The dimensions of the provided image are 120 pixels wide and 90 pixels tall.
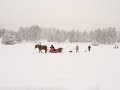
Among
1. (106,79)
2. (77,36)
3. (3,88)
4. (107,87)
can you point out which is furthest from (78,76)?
(77,36)

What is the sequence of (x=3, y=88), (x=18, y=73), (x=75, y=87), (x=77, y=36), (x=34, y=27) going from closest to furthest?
(x=3, y=88)
(x=75, y=87)
(x=18, y=73)
(x=34, y=27)
(x=77, y=36)

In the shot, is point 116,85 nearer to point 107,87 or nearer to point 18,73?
point 107,87

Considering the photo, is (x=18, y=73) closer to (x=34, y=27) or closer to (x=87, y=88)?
(x=87, y=88)

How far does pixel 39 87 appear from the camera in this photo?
26.8 feet

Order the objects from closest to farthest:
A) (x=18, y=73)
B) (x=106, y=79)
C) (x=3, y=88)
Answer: (x=3, y=88) < (x=106, y=79) < (x=18, y=73)

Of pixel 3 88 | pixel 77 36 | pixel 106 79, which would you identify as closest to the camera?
Result: pixel 3 88

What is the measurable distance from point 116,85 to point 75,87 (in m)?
2.40

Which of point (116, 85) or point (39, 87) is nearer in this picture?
point (39, 87)

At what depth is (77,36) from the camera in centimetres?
13550

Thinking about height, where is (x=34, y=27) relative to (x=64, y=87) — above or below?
above

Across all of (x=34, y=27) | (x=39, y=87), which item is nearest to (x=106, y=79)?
(x=39, y=87)

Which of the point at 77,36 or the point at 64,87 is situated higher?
the point at 77,36

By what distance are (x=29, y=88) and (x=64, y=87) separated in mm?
1778

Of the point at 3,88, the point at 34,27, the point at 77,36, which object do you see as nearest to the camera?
the point at 3,88
